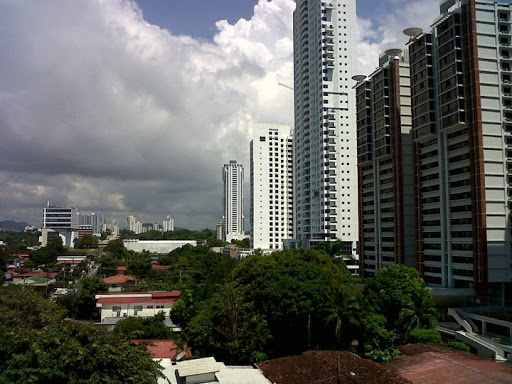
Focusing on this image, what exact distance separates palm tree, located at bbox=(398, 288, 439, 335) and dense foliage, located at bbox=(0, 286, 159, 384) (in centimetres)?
2094

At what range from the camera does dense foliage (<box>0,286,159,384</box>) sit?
15188 mm

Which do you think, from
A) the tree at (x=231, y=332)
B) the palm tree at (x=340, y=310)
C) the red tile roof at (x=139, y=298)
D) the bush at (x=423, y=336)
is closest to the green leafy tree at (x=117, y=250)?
the red tile roof at (x=139, y=298)

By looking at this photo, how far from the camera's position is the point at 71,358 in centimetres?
1534

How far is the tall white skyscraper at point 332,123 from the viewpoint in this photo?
73.9 meters

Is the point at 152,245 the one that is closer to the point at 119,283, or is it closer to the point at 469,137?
the point at 119,283

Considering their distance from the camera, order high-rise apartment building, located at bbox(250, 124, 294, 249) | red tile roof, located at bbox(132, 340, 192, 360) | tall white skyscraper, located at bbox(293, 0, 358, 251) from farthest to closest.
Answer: high-rise apartment building, located at bbox(250, 124, 294, 249), tall white skyscraper, located at bbox(293, 0, 358, 251), red tile roof, located at bbox(132, 340, 192, 360)

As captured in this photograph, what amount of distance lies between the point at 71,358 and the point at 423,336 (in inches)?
924

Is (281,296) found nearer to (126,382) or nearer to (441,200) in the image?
(126,382)

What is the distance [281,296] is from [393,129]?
33569 mm

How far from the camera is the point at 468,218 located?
39844 millimetres

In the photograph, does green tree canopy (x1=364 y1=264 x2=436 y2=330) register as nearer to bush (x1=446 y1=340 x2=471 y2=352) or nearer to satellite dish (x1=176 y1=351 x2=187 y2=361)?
bush (x1=446 y1=340 x2=471 y2=352)

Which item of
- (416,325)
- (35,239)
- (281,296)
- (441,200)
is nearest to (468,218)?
(441,200)

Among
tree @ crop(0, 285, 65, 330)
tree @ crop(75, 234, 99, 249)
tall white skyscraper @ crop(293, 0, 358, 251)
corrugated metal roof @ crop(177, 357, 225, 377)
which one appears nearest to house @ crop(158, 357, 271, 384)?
corrugated metal roof @ crop(177, 357, 225, 377)

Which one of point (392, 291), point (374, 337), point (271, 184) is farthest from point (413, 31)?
point (271, 184)
